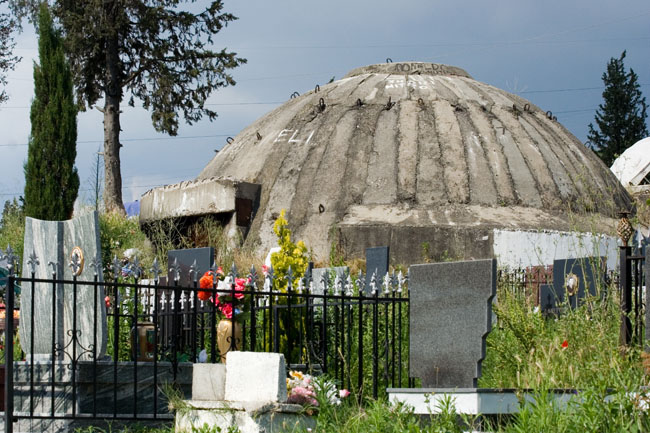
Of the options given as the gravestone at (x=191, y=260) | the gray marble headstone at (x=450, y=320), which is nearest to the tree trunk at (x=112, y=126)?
the gravestone at (x=191, y=260)

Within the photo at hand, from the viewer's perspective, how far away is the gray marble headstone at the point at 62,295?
811 cm

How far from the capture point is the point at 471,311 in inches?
254

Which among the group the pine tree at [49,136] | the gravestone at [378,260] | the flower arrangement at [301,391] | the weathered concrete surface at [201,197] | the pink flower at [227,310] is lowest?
the flower arrangement at [301,391]

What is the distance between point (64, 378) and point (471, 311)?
3.75 meters

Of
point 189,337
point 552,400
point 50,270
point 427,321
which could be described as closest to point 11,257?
point 50,270

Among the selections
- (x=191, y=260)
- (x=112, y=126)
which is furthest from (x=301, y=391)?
(x=112, y=126)

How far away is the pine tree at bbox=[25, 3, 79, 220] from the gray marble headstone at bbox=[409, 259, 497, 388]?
15.0m

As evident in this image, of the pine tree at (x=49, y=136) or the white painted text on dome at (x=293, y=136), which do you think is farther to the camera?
the white painted text on dome at (x=293, y=136)

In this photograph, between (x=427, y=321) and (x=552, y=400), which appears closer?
(x=552, y=400)

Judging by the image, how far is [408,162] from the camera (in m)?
19.3

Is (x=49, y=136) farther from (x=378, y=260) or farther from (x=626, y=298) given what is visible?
(x=626, y=298)

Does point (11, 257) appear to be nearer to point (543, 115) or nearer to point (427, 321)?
point (427, 321)

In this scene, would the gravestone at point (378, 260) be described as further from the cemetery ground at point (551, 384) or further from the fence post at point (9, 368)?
the fence post at point (9, 368)

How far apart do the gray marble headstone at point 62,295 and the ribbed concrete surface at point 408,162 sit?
993cm
